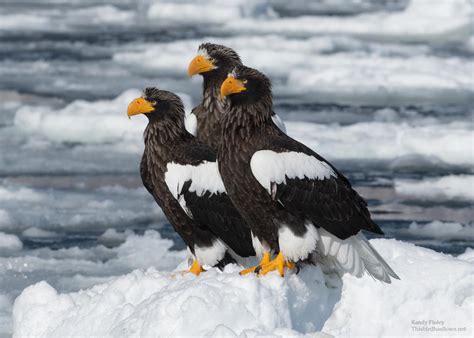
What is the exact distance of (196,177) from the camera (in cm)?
565

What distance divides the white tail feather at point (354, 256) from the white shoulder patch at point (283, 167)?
0.27m

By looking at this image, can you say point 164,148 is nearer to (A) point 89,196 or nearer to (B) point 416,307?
(B) point 416,307

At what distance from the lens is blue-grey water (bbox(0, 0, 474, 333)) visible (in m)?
8.88

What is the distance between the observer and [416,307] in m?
5.67

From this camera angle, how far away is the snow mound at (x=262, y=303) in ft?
15.8

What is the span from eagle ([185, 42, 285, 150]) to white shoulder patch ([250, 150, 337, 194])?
992mm

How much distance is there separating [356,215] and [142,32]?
1420cm

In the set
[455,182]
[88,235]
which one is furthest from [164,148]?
[455,182]

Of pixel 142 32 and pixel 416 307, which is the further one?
pixel 142 32

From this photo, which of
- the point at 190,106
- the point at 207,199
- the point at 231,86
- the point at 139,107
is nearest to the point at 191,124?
the point at 139,107

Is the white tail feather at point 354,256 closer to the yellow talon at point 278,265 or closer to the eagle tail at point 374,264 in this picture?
the eagle tail at point 374,264

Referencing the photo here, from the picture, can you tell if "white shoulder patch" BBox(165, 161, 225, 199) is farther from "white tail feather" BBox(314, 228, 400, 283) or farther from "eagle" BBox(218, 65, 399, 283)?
"white tail feather" BBox(314, 228, 400, 283)

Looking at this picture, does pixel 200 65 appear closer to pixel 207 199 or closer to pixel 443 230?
pixel 207 199

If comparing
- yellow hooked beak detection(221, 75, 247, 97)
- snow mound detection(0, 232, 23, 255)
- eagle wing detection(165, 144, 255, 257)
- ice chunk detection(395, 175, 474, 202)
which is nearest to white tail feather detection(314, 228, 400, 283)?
eagle wing detection(165, 144, 255, 257)
